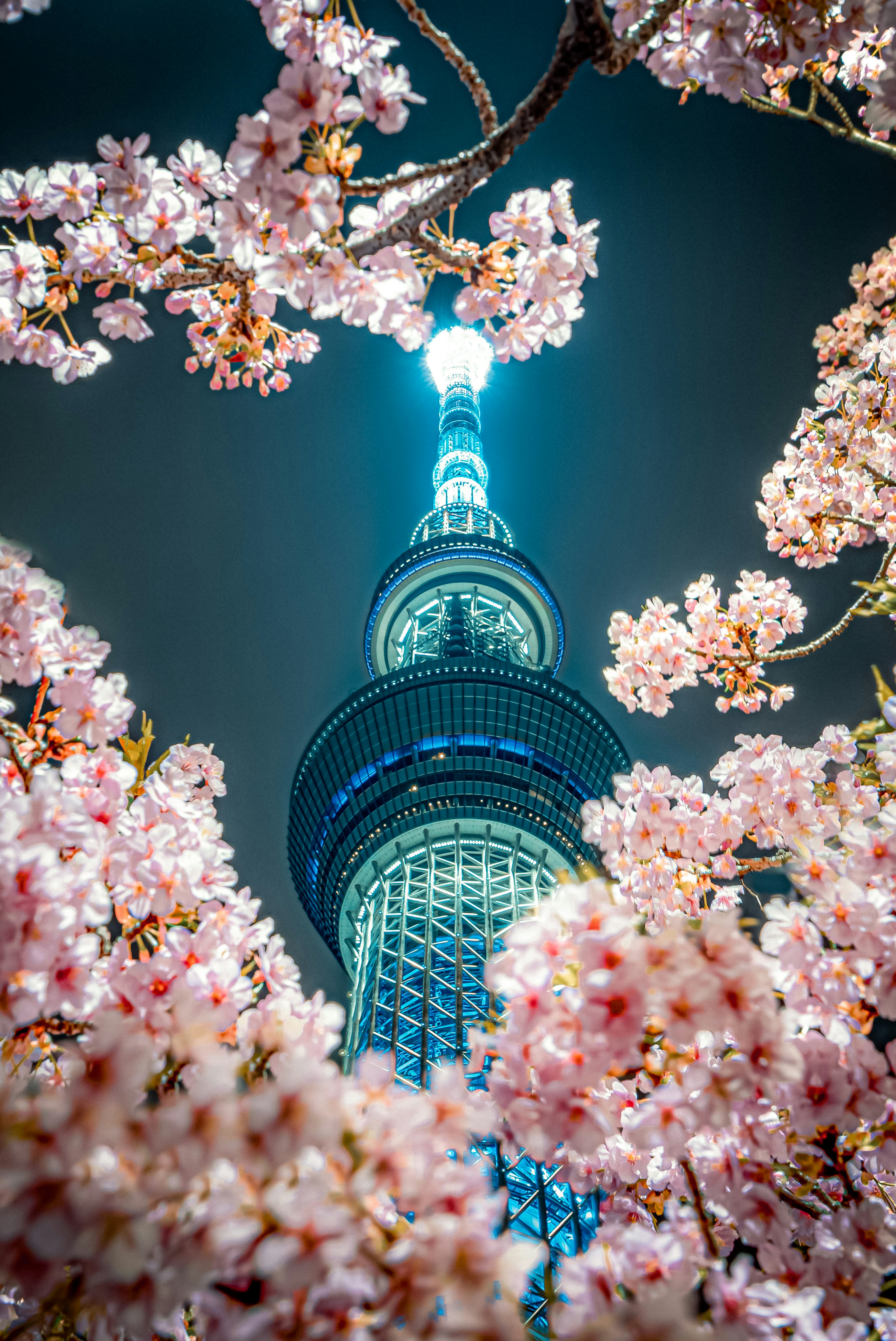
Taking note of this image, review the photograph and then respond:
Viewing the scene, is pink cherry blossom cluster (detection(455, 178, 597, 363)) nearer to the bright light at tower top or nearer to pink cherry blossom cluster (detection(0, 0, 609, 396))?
pink cherry blossom cluster (detection(0, 0, 609, 396))

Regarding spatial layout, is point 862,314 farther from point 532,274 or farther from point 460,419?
point 460,419

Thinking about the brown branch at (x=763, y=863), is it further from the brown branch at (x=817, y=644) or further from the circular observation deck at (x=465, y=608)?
the circular observation deck at (x=465, y=608)

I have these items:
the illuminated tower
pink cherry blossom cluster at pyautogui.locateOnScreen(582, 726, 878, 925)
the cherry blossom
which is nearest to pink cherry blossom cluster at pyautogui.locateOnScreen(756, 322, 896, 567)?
pink cherry blossom cluster at pyautogui.locateOnScreen(582, 726, 878, 925)

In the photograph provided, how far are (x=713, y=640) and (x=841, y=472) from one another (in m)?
1.77

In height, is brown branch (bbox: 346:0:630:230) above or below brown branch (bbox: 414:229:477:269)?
below

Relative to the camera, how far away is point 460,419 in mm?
48938

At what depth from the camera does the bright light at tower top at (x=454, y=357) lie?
51.8 meters

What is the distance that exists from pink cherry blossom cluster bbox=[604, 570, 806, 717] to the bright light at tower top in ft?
168

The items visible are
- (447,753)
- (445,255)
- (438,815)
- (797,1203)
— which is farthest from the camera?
(447,753)

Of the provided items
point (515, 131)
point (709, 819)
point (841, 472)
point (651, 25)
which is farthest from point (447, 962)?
point (651, 25)

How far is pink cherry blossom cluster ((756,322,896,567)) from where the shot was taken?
17.4 ft

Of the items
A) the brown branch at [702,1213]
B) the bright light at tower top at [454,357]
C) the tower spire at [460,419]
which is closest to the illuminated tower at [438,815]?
the tower spire at [460,419]

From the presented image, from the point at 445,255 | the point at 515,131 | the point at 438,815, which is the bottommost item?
the point at 515,131

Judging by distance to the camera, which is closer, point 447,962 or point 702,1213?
point 702,1213
